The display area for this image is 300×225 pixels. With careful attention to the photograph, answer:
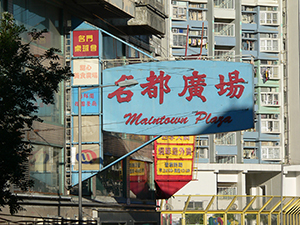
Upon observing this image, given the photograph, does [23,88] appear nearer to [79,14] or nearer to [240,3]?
[79,14]

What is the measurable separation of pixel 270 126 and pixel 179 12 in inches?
643

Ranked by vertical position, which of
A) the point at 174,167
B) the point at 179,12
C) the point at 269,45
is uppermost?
the point at 179,12

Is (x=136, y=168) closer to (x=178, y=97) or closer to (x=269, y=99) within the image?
(x=178, y=97)

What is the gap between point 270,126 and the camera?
7031 cm

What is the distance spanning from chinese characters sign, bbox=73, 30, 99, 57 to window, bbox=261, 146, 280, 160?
145 feet

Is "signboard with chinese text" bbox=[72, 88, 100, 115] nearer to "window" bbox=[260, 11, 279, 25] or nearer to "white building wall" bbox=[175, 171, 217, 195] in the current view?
"white building wall" bbox=[175, 171, 217, 195]

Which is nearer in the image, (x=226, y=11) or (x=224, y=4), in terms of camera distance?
(x=226, y=11)

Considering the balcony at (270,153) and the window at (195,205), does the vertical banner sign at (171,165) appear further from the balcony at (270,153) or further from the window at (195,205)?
the balcony at (270,153)

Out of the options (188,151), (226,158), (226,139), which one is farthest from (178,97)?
(226,158)

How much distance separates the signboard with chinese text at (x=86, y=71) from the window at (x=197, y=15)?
4417 centimetres

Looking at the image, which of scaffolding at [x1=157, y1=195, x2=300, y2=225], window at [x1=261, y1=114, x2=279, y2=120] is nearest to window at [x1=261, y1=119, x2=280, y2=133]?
window at [x1=261, y1=114, x2=279, y2=120]

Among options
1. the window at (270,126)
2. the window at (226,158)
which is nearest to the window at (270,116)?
the window at (270,126)

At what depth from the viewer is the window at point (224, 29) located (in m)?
71.2

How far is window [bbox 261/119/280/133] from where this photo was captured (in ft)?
228
